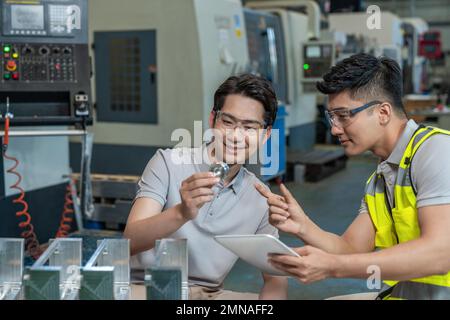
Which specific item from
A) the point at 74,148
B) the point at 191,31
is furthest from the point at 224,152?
the point at 74,148

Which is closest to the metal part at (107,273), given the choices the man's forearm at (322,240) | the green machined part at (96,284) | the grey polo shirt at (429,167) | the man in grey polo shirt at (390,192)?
the green machined part at (96,284)

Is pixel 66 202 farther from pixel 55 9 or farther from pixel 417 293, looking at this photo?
pixel 417 293

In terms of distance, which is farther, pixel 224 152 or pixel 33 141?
pixel 33 141

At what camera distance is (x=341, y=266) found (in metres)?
1.18

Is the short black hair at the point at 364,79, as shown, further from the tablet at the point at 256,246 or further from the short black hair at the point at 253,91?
the tablet at the point at 256,246

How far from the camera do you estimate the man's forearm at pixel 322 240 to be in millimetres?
1479

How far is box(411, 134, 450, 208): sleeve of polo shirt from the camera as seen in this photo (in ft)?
4.17

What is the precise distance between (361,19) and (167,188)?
8.26 metres

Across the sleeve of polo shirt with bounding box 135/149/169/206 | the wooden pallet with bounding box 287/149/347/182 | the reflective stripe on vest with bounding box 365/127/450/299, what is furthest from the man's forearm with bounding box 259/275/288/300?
the wooden pallet with bounding box 287/149/347/182

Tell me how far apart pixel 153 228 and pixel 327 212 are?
326 cm

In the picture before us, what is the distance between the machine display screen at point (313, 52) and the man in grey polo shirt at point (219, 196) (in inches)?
193

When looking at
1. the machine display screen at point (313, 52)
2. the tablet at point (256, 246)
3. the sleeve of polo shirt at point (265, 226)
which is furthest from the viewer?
the machine display screen at point (313, 52)

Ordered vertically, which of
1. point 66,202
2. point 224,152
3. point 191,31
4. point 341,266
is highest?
point 191,31

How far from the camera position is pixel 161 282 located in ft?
3.12
